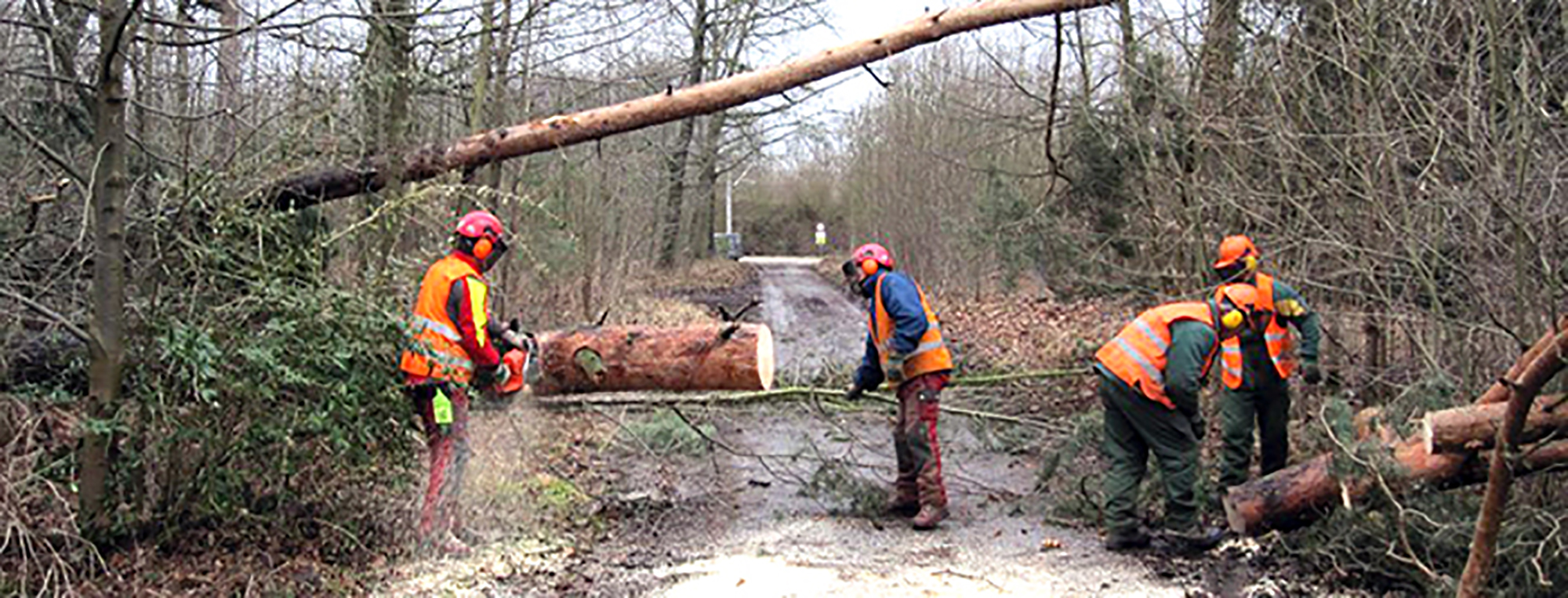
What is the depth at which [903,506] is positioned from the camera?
7.38 m

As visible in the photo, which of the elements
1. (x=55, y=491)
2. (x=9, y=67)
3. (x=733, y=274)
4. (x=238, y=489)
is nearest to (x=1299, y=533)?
(x=238, y=489)

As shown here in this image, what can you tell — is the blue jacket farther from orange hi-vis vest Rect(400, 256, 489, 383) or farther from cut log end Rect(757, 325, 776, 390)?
orange hi-vis vest Rect(400, 256, 489, 383)

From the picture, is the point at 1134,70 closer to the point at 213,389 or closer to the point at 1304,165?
the point at 1304,165

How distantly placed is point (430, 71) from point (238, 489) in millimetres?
4941

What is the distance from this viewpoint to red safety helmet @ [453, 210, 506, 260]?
6438mm

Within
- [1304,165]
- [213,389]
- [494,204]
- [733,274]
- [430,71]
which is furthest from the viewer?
[733,274]

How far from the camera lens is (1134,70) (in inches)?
380

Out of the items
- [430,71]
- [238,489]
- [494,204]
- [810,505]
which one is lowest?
[810,505]

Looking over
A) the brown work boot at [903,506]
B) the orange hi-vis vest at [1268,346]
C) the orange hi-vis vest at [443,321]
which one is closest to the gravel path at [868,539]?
the brown work boot at [903,506]

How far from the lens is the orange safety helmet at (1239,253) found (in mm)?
7340

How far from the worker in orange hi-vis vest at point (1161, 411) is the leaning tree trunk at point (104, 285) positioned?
487 centimetres

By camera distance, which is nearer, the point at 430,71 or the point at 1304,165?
the point at 1304,165

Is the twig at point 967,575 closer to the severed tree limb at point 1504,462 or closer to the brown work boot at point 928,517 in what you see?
the brown work boot at point 928,517

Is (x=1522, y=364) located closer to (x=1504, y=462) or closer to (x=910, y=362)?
(x=1504, y=462)
